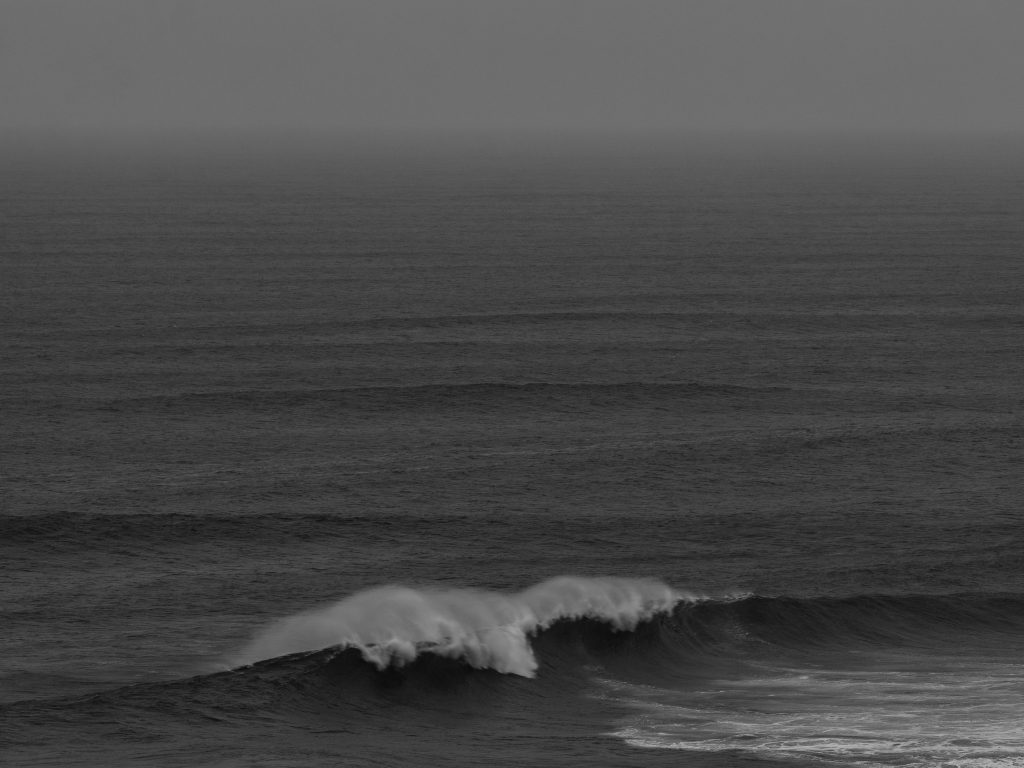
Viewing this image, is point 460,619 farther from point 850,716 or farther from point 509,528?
point 850,716

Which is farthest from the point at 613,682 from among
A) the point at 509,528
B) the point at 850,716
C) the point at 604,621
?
the point at 509,528

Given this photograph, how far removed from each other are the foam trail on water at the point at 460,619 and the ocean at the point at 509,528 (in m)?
0.12

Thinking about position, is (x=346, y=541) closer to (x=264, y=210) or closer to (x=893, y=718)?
(x=893, y=718)

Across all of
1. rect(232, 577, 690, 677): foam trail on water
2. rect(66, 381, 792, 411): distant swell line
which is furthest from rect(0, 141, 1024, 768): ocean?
rect(66, 381, 792, 411): distant swell line

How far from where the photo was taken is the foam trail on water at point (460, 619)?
45.1m

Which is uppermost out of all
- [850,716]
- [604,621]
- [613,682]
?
[604,621]

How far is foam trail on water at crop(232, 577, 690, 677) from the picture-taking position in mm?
45125

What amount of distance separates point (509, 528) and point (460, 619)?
10908mm

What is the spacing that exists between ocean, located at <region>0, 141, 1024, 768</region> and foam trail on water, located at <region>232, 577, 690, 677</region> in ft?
0.41

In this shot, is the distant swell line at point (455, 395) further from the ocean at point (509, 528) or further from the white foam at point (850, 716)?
the white foam at point (850, 716)

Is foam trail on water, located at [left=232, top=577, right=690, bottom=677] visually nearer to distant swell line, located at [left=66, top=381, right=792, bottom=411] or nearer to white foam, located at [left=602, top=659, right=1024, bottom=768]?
white foam, located at [left=602, top=659, right=1024, bottom=768]

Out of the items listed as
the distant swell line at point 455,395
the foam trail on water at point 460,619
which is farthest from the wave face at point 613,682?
the distant swell line at point 455,395

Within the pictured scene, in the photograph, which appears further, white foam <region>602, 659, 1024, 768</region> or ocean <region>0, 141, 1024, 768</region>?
ocean <region>0, 141, 1024, 768</region>

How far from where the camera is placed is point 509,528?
189 feet
